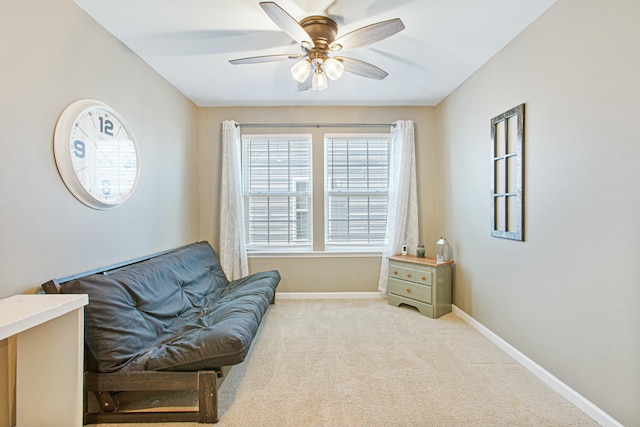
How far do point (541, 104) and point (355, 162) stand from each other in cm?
214

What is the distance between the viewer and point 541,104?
2.08m

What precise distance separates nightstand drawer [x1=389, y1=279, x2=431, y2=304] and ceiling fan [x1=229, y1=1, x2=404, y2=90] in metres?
2.19

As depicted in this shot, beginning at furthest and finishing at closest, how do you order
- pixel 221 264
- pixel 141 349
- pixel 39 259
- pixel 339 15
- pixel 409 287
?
pixel 221 264 < pixel 409 287 < pixel 339 15 < pixel 141 349 < pixel 39 259

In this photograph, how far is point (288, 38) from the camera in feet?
7.59

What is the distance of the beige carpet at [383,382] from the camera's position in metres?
1.71

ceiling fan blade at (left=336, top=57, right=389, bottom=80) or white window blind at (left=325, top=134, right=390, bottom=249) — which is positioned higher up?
ceiling fan blade at (left=336, top=57, right=389, bottom=80)

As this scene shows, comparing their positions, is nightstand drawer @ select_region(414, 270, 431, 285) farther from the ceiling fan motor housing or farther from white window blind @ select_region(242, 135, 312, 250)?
the ceiling fan motor housing

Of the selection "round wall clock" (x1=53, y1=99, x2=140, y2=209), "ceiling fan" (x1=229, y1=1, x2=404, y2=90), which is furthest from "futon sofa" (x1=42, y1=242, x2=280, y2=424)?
"ceiling fan" (x1=229, y1=1, x2=404, y2=90)

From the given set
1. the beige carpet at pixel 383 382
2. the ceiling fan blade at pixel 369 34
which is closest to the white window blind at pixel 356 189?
the beige carpet at pixel 383 382

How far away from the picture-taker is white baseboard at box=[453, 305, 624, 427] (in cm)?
163

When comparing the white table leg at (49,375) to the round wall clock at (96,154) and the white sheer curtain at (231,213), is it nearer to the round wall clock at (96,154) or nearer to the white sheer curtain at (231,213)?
the round wall clock at (96,154)

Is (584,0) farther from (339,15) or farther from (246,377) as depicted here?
(246,377)

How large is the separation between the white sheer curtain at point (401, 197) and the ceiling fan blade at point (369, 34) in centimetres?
193

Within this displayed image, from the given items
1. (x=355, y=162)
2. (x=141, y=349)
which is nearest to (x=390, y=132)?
(x=355, y=162)
